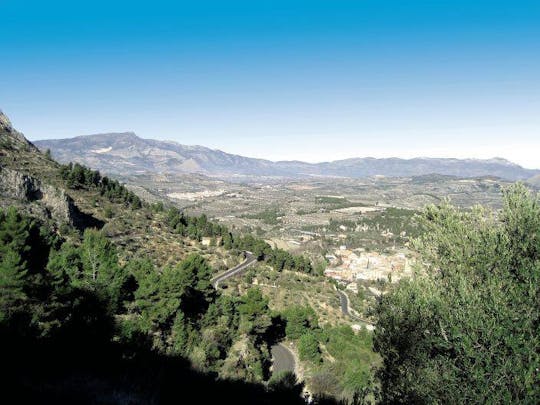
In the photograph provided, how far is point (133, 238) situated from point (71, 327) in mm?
38683

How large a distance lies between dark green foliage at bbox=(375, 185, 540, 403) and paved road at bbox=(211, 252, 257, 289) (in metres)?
40.7

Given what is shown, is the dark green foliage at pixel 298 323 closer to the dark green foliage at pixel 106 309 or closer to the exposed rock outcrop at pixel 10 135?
the dark green foliage at pixel 106 309

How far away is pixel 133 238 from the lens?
58.0 m

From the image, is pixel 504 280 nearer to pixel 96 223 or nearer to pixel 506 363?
pixel 506 363

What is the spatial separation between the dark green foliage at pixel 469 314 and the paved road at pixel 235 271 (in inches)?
1604

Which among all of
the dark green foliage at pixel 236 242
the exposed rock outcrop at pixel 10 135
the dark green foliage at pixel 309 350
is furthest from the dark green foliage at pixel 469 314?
the exposed rock outcrop at pixel 10 135

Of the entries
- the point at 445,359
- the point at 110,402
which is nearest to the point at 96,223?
the point at 110,402

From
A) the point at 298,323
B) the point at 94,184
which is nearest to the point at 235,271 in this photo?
the point at 298,323

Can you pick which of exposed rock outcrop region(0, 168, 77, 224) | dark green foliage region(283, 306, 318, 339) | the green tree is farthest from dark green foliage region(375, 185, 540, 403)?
exposed rock outcrop region(0, 168, 77, 224)

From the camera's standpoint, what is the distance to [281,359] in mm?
39438

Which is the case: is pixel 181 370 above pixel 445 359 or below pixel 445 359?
below

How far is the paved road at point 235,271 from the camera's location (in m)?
56.0

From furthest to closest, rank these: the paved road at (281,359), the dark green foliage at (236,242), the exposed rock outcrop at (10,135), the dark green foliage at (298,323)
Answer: the exposed rock outcrop at (10,135), the dark green foliage at (236,242), the dark green foliage at (298,323), the paved road at (281,359)

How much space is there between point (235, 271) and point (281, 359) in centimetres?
2440
